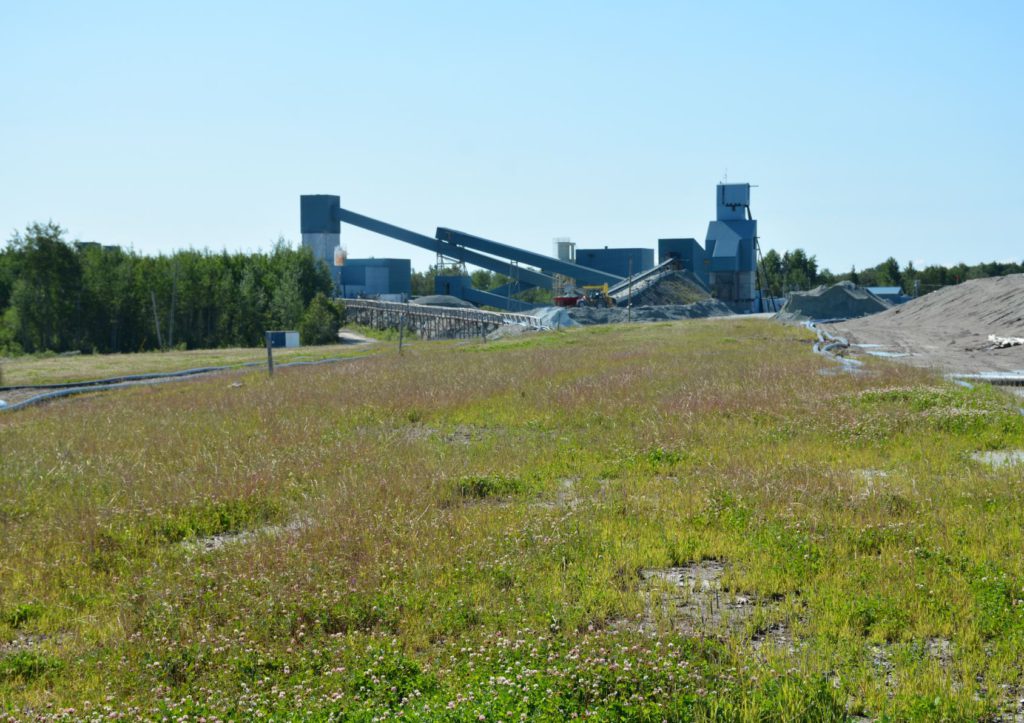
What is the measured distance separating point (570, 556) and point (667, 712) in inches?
116

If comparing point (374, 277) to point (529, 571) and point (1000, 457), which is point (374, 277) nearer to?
point (1000, 457)

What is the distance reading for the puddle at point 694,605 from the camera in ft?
21.0

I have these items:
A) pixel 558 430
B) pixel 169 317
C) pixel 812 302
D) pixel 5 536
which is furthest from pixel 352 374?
pixel 169 317

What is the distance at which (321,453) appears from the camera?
42.9 feet

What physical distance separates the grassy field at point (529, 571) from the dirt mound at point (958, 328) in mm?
15461

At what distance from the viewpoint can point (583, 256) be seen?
129125 millimetres

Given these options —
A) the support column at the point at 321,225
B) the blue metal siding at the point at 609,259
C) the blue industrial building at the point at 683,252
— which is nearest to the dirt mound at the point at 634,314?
the blue industrial building at the point at 683,252

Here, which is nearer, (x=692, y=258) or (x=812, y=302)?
(x=812, y=302)

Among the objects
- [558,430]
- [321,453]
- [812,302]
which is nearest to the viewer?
[321,453]

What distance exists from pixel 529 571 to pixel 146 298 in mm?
92398

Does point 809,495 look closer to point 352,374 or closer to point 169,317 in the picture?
point 352,374

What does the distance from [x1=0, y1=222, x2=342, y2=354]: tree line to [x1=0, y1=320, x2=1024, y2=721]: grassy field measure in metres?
75.7

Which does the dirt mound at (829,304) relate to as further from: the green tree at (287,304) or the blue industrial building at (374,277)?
the blue industrial building at (374,277)


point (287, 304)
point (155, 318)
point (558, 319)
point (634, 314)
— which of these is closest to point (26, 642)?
point (558, 319)
